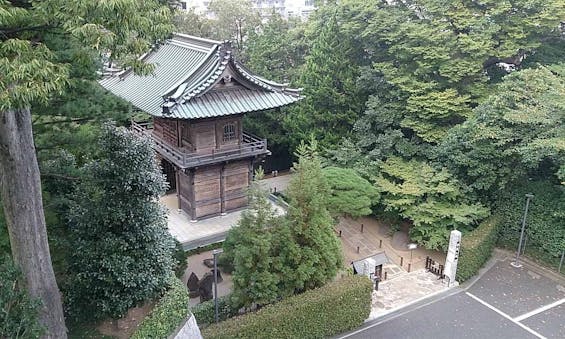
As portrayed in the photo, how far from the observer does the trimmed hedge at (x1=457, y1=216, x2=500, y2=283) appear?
17.9 m

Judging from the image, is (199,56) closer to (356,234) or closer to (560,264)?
(356,234)

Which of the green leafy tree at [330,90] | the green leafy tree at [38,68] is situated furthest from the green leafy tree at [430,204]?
the green leafy tree at [38,68]

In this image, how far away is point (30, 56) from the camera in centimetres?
623

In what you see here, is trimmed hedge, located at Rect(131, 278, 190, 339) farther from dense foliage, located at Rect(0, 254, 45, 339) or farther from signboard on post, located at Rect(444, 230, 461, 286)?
signboard on post, located at Rect(444, 230, 461, 286)

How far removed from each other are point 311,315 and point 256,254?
2807 mm

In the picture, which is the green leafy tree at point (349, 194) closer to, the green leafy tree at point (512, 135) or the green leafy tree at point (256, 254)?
the green leafy tree at point (512, 135)

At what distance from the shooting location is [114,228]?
11070 mm

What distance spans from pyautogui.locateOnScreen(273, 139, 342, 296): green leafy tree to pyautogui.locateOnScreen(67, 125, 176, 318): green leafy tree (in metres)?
3.88

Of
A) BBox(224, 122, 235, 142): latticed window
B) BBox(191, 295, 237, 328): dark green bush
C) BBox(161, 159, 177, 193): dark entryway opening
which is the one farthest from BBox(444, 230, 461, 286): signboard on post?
BBox(161, 159, 177, 193): dark entryway opening

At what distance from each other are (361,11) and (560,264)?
46.8 feet

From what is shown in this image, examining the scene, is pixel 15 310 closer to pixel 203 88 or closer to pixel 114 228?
pixel 114 228

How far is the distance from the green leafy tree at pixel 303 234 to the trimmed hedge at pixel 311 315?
23.8 inches

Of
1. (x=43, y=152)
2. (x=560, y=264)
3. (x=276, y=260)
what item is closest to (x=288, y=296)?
(x=276, y=260)

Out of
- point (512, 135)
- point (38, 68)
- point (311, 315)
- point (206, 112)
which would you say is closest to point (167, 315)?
point (311, 315)
